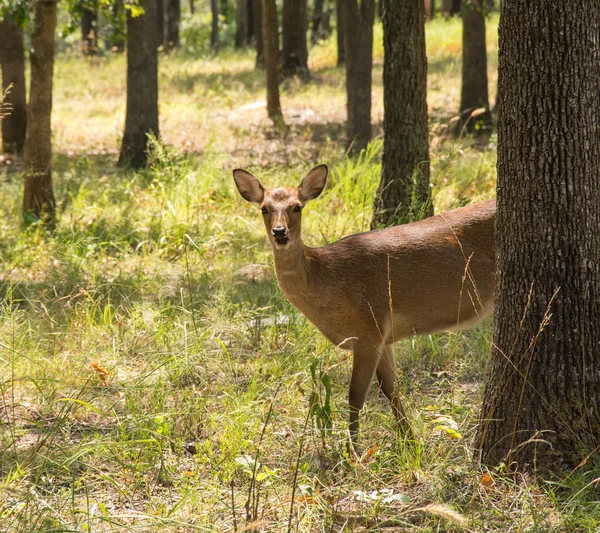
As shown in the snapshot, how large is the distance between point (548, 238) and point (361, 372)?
Result: 1.38 metres

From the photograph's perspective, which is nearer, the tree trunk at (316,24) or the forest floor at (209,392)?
the forest floor at (209,392)

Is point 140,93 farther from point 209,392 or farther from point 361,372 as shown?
point 361,372

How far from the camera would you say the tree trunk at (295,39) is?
1950 cm

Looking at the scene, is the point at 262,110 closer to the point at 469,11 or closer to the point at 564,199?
the point at 469,11

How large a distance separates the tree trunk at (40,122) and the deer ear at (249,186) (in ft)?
13.4

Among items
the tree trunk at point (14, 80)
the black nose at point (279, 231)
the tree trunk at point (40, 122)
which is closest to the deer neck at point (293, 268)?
the black nose at point (279, 231)

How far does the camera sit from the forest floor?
360 centimetres

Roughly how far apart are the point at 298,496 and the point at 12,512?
1.26 meters

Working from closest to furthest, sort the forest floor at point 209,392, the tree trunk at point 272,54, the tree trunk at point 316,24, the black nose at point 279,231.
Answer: the forest floor at point 209,392 → the black nose at point 279,231 → the tree trunk at point 272,54 → the tree trunk at point 316,24

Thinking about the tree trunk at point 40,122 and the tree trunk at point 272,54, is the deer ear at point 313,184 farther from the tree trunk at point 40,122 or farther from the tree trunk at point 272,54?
the tree trunk at point 272,54

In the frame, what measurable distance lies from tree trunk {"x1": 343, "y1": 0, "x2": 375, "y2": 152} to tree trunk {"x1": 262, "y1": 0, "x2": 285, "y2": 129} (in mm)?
1464

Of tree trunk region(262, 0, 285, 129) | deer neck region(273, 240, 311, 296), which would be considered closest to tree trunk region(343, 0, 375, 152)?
tree trunk region(262, 0, 285, 129)

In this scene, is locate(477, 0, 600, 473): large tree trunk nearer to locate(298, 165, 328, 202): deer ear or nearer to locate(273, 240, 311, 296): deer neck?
locate(273, 240, 311, 296): deer neck

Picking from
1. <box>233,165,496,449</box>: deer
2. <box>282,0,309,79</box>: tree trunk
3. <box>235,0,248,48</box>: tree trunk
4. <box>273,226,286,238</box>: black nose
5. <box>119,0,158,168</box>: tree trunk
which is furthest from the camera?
<box>235,0,248,48</box>: tree trunk
